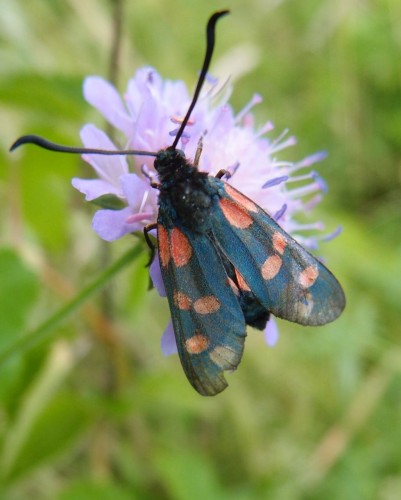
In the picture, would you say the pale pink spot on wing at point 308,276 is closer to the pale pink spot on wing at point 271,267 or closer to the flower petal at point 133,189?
the pale pink spot on wing at point 271,267

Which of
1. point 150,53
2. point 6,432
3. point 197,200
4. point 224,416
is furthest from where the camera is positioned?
point 150,53

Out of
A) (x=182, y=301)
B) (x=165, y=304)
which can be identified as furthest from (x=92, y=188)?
(x=165, y=304)

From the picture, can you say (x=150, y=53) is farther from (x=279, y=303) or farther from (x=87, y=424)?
(x=279, y=303)

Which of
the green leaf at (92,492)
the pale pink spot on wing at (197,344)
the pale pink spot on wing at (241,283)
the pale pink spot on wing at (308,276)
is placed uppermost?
the pale pink spot on wing at (308,276)

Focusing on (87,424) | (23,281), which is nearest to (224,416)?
(87,424)

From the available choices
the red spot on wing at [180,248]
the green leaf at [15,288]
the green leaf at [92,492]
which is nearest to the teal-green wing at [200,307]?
the red spot on wing at [180,248]

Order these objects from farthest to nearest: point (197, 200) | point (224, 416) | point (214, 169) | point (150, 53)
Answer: point (150, 53) < point (224, 416) < point (214, 169) < point (197, 200)
